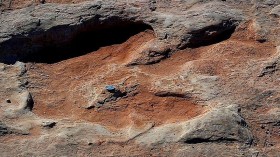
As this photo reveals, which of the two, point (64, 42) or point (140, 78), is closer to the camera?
point (140, 78)

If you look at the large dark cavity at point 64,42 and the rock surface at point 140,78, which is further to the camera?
the large dark cavity at point 64,42

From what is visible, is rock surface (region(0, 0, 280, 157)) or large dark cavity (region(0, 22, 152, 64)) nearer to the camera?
rock surface (region(0, 0, 280, 157))

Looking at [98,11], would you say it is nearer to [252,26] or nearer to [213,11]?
[213,11]

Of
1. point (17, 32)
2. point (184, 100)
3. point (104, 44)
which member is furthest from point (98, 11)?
point (184, 100)

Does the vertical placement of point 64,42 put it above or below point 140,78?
above
